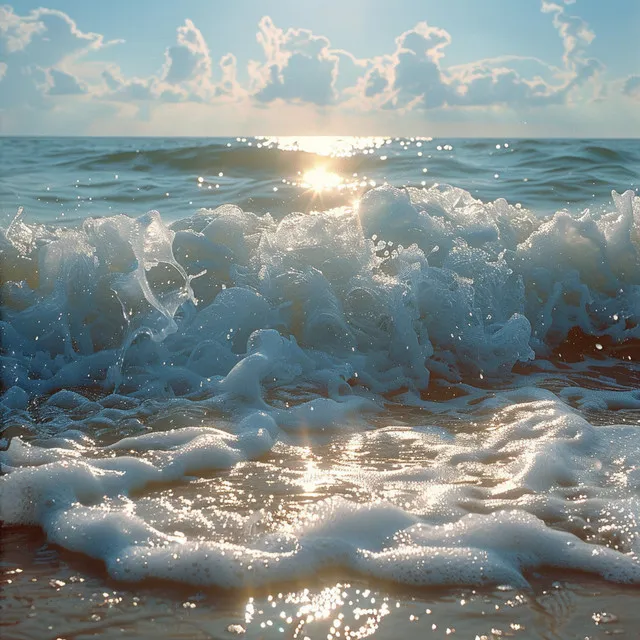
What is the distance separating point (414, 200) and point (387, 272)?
2.98ft

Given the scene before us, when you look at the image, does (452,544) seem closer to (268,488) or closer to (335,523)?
(335,523)

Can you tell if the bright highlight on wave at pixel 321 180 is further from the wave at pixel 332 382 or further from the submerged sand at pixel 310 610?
the submerged sand at pixel 310 610

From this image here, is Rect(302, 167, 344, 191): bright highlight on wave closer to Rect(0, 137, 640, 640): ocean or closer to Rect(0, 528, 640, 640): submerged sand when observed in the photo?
Rect(0, 137, 640, 640): ocean

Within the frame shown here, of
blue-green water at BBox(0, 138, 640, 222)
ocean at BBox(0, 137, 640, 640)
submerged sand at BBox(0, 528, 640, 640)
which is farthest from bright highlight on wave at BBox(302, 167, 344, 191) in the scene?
submerged sand at BBox(0, 528, 640, 640)

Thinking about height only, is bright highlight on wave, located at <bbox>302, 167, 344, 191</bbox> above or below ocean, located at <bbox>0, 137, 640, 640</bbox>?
above

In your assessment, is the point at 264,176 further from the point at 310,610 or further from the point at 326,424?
the point at 310,610

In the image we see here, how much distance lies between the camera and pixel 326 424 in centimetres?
320

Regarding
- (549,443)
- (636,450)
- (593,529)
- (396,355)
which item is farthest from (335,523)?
(396,355)

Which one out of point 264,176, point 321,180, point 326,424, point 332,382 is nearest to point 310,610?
point 326,424

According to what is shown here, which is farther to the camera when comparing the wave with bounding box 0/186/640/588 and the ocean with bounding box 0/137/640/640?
the wave with bounding box 0/186/640/588

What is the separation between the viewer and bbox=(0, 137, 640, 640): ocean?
1.91 meters

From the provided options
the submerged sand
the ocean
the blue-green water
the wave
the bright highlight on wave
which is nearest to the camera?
the submerged sand

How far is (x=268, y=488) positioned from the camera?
2.52 meters

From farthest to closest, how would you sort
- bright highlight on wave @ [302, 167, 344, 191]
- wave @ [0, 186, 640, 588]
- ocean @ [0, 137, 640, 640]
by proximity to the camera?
1. bright highlight on wave @ [302, 167, 344, 191]
2. wave @ [0, 186, 640, 588]
3. ocean @ [0, 137, 640, 640]
